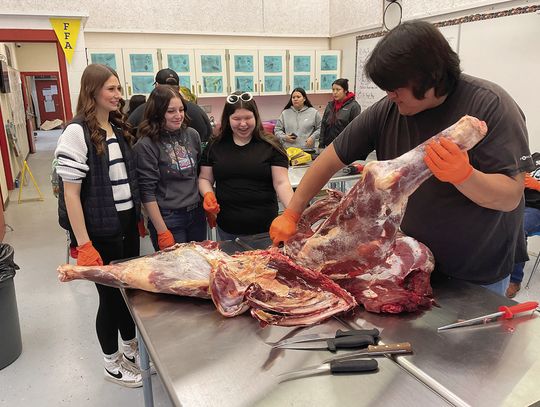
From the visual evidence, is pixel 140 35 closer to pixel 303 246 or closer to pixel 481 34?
pixel 481 34

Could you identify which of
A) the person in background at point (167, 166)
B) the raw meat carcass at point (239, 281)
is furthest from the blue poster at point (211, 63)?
the raw meat carcass at point (239, 281)

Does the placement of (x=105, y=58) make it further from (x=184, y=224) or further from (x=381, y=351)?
(x=381, y=351)

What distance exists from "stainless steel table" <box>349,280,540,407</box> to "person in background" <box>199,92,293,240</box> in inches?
46.0

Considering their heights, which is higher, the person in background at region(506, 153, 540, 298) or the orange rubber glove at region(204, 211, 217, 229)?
the orange rubber glove at region(204, 211, 217, 229)

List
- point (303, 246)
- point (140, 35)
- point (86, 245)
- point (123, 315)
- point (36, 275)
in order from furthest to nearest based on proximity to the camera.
→ 1. point (140, 35)
2. point (36, 275)
3. point (123, 315)
4. point (86, 245)
5. point (303, 246)

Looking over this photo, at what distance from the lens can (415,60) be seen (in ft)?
4.12

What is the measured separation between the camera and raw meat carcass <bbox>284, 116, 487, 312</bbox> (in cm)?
132

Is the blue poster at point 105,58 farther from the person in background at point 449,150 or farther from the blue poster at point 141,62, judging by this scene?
the person in background at point 449,150

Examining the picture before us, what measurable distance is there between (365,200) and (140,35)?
592 centimetres

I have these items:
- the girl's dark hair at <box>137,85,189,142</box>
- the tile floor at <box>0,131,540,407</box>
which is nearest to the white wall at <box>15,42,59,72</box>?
the tile floor at <box>0,131,540,407</box>

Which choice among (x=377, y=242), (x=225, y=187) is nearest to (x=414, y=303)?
(x=377, y=242)

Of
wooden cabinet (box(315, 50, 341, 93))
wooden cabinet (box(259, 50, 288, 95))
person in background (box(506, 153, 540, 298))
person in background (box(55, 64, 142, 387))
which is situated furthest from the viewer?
wooden cabinet (box(315, 50, 341, 93))

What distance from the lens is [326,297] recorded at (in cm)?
140

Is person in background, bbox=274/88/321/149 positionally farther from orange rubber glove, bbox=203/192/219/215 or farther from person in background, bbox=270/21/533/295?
person in background, bbox=270/21/533/295
